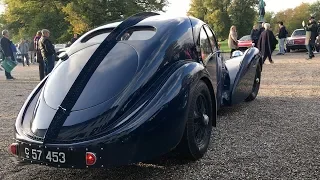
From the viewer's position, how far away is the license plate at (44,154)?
276 cm

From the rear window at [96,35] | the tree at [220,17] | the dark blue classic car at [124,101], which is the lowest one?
the tree at [220,17]

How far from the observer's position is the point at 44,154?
2.81 meters

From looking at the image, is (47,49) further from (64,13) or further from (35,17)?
(35,17)

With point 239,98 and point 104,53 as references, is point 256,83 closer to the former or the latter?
point 239,98

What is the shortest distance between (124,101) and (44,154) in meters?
0.77

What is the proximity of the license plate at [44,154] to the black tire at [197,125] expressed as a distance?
3.68ft

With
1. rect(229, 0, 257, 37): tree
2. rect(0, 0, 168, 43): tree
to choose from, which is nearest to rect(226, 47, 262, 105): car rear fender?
rect(0, 0, 168, 43): tree

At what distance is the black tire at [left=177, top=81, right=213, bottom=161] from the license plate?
1121mm

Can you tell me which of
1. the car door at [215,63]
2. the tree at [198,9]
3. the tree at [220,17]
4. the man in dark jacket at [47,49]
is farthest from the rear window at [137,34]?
the tree at [198,9]

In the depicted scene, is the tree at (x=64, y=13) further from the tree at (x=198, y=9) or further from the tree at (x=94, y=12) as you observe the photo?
the tree at (x=198, y=9)

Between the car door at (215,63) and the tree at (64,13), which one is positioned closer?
the car door at (215,63)

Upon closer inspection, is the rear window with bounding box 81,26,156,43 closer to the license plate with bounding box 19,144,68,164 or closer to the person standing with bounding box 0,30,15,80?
the license plate with bounding box 19,144,68,164

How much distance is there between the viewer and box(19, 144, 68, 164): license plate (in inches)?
109

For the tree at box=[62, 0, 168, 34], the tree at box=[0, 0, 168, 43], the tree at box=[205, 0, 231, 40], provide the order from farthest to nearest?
the tree at box=[205, 0, 231, 40] → the tree at box=[0, 0, 168, 43] → the tree at box=[62, 0, 168, 34]
